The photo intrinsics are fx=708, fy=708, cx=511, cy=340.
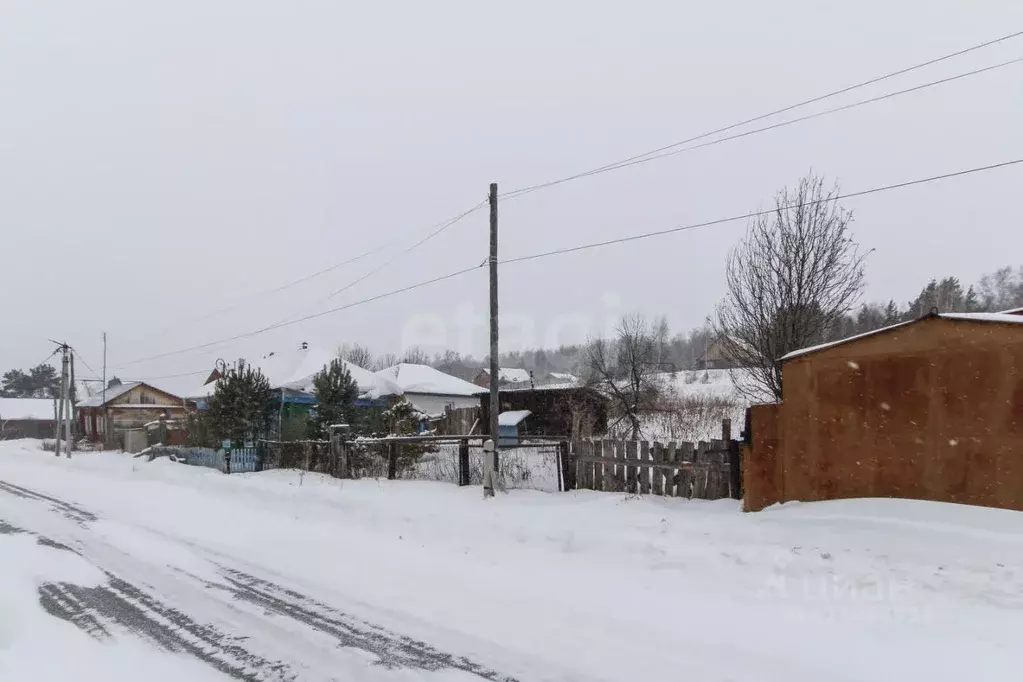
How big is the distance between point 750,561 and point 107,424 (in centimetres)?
5702

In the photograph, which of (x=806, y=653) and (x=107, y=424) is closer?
(x=806, y=653)

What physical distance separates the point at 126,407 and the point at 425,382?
32.5 metres

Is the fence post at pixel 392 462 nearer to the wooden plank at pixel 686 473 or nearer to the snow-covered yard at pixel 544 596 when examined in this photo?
the snow-covered yard at pixel 544 596

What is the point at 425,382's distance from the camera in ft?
166

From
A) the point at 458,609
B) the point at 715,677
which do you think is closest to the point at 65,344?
the point at 458,609

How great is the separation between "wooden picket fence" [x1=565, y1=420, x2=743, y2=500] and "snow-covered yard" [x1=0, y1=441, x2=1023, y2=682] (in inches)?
19.9

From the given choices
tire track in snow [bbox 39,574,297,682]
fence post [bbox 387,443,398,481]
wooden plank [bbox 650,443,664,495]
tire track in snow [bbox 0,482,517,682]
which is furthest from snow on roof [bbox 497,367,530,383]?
tire track in snow [bbox 39,574,297,682]

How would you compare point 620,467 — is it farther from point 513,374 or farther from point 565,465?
point 513,374

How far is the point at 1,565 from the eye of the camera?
354 inches

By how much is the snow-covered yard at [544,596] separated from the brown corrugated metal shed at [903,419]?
0.47m

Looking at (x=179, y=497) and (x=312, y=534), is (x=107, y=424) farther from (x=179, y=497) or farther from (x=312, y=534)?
(x=312, y=534)

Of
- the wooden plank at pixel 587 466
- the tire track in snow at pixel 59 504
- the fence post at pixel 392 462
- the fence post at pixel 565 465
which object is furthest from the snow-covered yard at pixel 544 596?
the fence post at pixel 392 462

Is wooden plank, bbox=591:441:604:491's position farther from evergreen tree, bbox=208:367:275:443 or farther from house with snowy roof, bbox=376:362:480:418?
house with snowy roof, bbox=376:362:480:418

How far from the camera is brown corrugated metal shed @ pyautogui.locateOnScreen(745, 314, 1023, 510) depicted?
7.90m
